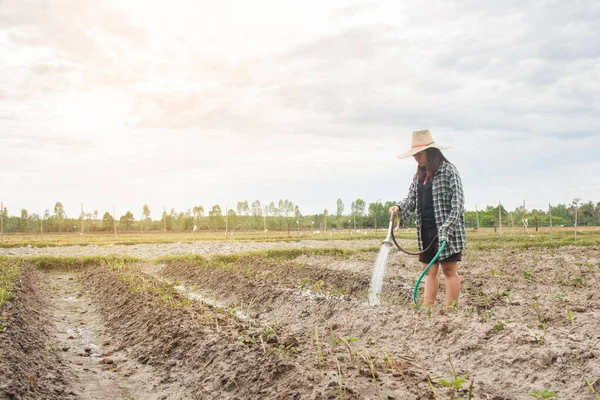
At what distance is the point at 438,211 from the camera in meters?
4.78

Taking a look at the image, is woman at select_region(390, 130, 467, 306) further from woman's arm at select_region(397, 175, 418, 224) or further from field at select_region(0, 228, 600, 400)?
field at select_region(0, 228, 600, 400)

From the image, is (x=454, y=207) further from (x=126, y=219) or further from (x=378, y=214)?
(x=378, y=214)

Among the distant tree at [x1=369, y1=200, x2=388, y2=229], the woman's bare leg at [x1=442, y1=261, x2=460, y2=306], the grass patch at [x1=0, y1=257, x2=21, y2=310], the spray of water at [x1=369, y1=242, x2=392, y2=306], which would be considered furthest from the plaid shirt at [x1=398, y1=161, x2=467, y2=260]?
the distant tree at [x1=369, y1=200, x2=388, y2=229]

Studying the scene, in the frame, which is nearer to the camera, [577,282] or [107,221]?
[577,282]

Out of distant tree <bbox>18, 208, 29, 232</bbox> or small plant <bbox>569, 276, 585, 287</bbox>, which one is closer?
small plant <bbox>569, 276, 585, 287</bbox>

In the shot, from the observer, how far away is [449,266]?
4699 millimetres

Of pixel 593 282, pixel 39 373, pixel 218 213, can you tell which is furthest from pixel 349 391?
pixel 218 213

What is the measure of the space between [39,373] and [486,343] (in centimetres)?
353

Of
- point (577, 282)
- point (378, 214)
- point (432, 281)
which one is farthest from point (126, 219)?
point (432, 281)

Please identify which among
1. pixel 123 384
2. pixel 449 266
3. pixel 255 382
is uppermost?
pixel 449 266

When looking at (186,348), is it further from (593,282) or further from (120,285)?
(593,282)

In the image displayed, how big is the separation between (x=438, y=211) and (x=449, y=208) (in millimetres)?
114

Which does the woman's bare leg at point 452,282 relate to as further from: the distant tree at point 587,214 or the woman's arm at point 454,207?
the distant tree at point 587,214

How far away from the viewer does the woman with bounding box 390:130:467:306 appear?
15.2 ft
